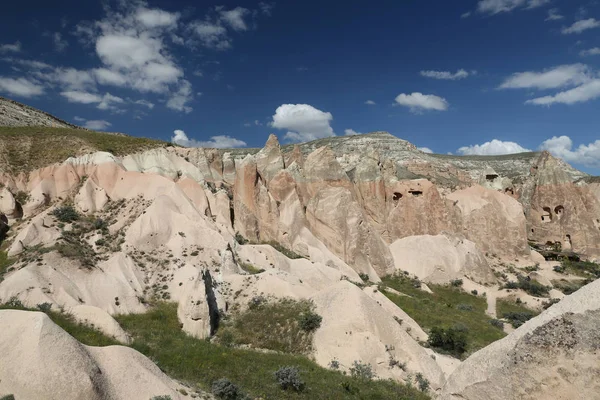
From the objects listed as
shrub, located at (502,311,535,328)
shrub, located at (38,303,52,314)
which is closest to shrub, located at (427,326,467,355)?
shrub, located at (502,311,535,328)

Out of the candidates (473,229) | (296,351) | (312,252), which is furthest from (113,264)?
(473,229)

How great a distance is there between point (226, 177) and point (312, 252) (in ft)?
58.1

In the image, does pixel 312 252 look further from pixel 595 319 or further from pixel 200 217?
pixel 595 319

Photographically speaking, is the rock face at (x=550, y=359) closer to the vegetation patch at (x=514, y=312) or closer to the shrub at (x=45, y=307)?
the shrub at (x=45, y=307)

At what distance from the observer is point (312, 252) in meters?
40.5

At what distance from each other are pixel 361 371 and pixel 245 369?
5613mm

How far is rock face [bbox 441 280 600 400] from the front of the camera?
5.79m

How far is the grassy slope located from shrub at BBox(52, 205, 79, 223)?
835 cm

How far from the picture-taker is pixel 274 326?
72.5ft

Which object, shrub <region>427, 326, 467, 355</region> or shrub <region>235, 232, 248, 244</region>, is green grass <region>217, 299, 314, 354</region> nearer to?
shrub <region>427, 326, 467, 355</region>

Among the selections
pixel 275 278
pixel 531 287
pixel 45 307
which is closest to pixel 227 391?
pixel 275 278

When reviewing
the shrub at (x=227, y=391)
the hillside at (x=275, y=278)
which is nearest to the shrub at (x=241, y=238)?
the hillside at (x=275, y=278)

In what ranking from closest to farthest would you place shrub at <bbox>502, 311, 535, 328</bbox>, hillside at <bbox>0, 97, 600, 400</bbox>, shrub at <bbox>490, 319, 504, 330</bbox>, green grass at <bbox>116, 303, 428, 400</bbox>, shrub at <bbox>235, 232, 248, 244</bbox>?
hillside at <bbox>0, 97, 600, 400</bbox> → green grass at <bbox>116, 303, 428, 400</bbox> → shrub at <bbox>490, 319, 504, 330</bbox> → shrub at <bbox>502, 311, 535, 328</bbox> → shrub at <bbox>235, 232, 248, 244</bbox>

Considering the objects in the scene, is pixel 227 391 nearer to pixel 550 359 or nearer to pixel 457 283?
pixel 550 359
